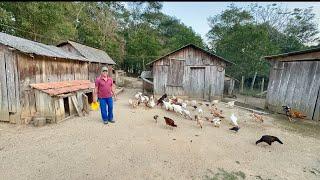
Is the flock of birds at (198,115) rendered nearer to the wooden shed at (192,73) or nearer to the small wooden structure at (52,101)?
the wooden shed at (192,73)

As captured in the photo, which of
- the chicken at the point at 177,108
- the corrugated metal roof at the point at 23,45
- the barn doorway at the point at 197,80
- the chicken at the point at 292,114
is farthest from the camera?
the barn doorway at the point at 197,80

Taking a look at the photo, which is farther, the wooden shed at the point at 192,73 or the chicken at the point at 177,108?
the wooden shed at the point at 192,73

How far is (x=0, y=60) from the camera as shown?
8336mm

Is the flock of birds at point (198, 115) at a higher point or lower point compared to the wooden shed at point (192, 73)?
lower

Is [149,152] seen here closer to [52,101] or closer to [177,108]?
[52,101]

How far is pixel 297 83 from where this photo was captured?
11.2 meters

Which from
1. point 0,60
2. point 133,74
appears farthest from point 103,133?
point 133,74

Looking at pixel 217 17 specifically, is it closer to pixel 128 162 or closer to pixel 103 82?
pixel 103 82

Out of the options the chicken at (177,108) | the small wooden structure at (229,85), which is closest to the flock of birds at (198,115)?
the chicken at (177,108)

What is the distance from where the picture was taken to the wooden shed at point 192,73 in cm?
1619

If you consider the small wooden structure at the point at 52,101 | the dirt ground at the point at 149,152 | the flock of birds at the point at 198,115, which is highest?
the small wooden structure at the point at 52,101

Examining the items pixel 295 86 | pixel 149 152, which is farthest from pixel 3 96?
pixel 295 86

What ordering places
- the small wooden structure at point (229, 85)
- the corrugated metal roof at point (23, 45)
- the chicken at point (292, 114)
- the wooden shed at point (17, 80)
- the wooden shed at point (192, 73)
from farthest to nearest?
the small wooden structure at point (229, 85) → the wooden shed at point (192, 73) → the chicken at point (292, 114) → the wooden shed at point (17, 80) → the corrugated metal roof at point (23, 45)

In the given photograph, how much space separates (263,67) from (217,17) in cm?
1436
